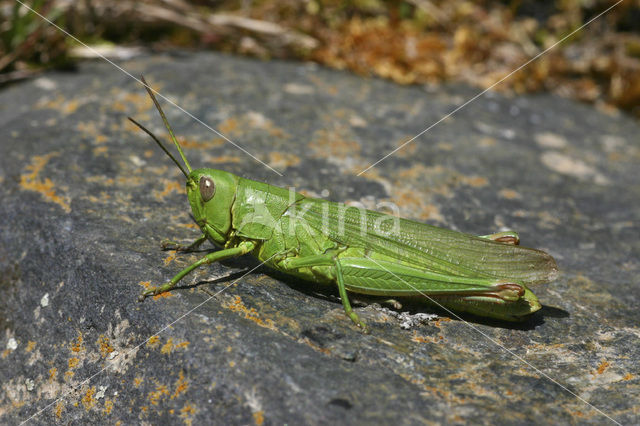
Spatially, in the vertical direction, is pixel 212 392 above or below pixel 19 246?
above

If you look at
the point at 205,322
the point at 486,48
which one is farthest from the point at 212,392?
the point at 486,48

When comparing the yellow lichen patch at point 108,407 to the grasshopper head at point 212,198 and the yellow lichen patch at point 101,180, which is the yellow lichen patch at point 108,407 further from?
the yellow lichen patch at point 101,180

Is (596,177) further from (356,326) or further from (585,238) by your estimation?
(356,326)

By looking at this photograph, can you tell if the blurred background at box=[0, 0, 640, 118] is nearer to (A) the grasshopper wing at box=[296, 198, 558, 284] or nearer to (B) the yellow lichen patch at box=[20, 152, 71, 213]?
(B) the yellow lichen patch at box=[20, 152, 71, 213]

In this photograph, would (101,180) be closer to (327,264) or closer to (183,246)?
(183,246)

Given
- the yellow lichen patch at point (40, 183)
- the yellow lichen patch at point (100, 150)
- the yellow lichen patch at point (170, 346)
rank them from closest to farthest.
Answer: the yellow lichen patch at point (170, 346), the yellow lichen patch at point (40, 183), the yellow lichen patch at point (100, 150)

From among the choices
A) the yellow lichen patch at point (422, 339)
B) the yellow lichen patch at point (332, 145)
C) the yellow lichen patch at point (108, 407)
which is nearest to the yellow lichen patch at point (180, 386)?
the yellow lichen patch at point (108, 407)
